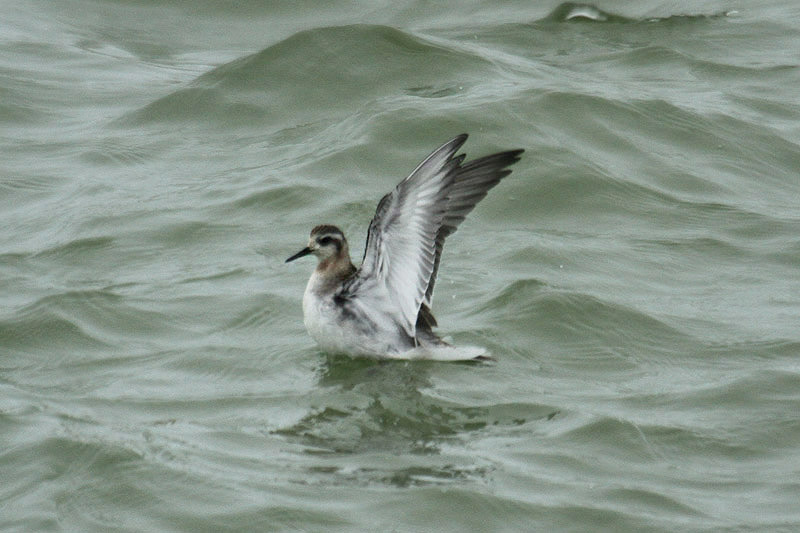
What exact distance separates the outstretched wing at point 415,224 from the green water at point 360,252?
0.73 metres

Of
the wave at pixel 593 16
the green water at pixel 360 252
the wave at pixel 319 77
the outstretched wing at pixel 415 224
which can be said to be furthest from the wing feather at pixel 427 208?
the wave at pixel 593 16

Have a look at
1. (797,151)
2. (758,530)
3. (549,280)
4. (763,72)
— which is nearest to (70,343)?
(549,280)

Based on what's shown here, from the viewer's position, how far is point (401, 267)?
9555 millimetres

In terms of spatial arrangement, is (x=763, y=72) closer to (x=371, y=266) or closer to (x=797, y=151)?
(x=797, y=151)

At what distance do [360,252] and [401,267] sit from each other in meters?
2.82

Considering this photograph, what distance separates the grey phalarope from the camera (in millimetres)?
9227

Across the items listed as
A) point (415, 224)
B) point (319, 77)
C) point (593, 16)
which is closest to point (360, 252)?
point (415, 224)

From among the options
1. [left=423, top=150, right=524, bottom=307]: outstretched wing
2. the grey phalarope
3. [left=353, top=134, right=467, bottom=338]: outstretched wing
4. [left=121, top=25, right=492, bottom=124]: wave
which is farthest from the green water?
[left=423, top=150, right=524, bottom=307]: outstretched wing

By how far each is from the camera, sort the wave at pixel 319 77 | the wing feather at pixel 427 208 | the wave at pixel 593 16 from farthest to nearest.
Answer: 1. the wave at pixel 593 16
2. the wave at pixel 319 77
3. the wing feather at pixel 427 208

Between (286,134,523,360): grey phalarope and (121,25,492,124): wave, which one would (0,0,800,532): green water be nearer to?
(121,25,492,124): wave

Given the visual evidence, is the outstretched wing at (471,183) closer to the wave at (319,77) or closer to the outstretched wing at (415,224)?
the outstretched wing at (415,224)

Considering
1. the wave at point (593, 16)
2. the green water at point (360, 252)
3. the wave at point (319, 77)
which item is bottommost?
the green water at point (360, 252)

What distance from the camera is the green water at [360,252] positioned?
26.3ft

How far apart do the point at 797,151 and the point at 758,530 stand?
799 centimetres
